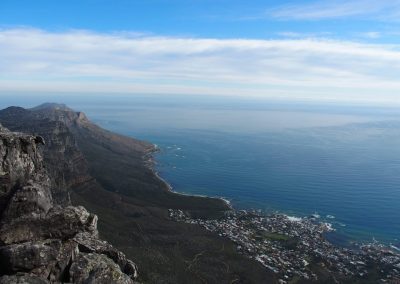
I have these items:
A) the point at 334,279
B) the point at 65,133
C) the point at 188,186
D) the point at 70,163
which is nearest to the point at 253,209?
the point at 188,186

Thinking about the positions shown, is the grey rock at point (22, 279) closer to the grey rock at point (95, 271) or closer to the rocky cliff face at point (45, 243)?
the rocky cliff face at point (45, 243)

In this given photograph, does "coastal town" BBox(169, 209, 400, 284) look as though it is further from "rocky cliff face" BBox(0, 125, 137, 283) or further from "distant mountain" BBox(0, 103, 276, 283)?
"rocky cliff face" BBox(0, 125, 137, 283)

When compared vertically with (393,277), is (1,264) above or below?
above

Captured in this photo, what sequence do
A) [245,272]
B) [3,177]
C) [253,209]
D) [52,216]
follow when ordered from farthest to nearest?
[253,209]
[245,272]
[3,177]
[52,216]

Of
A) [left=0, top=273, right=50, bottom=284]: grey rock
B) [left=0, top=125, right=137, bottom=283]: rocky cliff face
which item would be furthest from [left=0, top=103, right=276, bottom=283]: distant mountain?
[left=0, top=273, right=50, bottom=284]: grey rock

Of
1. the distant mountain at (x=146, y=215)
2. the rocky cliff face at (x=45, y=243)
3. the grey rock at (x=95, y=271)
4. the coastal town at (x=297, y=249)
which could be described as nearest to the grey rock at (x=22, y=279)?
the rocky cliff face at (x=45, y=243)

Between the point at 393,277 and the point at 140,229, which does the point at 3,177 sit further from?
the point at 393,277
